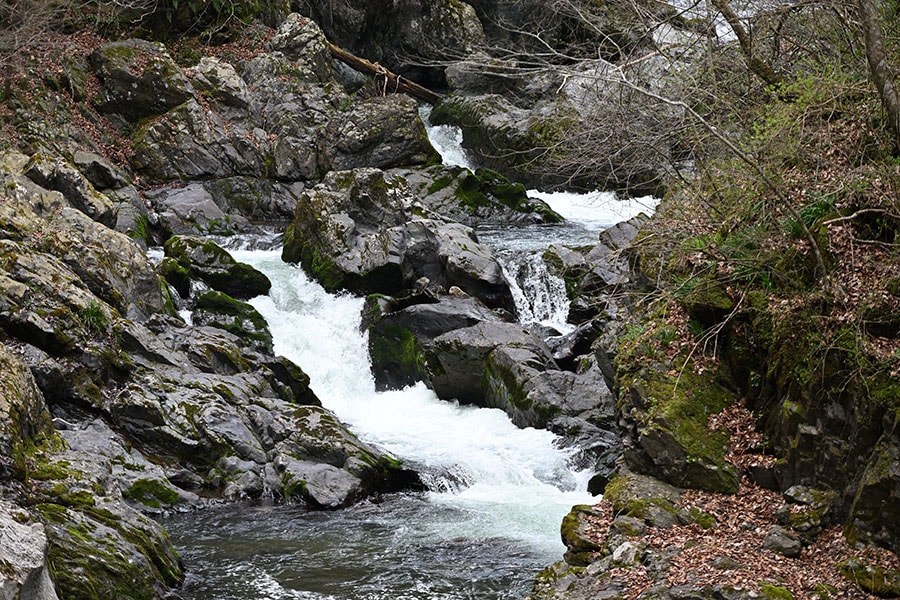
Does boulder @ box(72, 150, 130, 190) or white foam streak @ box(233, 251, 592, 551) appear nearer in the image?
white foam streak @ box(233, 251, 592, 551)

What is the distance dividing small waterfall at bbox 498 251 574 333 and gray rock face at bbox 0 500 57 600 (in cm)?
1255

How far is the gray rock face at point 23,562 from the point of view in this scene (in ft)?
17.4

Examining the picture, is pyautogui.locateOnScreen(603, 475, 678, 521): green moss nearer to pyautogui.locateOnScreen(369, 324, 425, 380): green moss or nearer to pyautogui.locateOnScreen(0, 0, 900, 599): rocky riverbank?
pyautogui.locateOnScreen(0, 0, 900, 599): rocky riverbank

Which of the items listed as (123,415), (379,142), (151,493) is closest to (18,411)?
(151,493)

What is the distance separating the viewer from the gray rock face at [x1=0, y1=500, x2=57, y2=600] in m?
5.31

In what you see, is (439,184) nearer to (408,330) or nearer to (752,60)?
(408,330)

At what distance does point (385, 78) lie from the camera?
29.8 meters

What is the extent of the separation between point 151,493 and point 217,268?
752 cm

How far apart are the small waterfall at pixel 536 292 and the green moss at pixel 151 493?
8694 millimetres

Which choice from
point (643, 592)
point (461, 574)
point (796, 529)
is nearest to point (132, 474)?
point (461, 574)

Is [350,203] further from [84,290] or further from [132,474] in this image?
[132,474]

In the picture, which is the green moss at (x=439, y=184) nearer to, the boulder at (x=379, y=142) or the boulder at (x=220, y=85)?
the boulder at (x=379, y=142)

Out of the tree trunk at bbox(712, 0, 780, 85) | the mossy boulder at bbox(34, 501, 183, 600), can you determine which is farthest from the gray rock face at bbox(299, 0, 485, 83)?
the mossy boulder at bbox(34, 501, 183, 600)

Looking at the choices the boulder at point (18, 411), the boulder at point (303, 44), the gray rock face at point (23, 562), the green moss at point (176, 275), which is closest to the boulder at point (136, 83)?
the boulder at point (303, 44)
